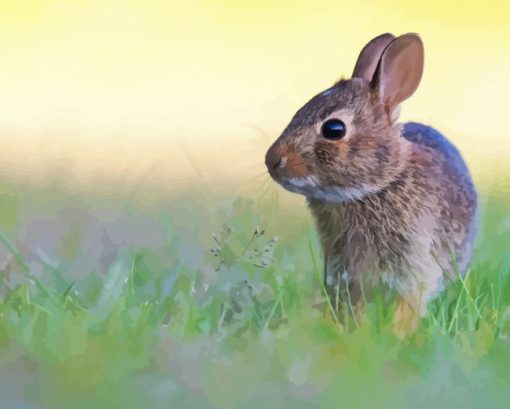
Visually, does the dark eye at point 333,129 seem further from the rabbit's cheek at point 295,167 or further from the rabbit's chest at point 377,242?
the rabbit's chest at point 377,242

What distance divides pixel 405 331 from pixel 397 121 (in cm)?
66

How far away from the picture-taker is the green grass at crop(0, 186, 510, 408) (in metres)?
2.41

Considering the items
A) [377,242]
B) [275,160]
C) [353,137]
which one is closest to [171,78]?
[275,160]

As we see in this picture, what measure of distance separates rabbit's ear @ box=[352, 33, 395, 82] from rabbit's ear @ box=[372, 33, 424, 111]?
8 cm

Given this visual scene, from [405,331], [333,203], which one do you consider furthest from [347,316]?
[333,203]

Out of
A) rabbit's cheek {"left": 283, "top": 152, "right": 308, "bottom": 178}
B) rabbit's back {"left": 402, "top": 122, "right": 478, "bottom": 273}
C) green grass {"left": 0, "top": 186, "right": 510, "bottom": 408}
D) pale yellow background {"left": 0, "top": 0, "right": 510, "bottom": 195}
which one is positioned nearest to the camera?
green grass {"left": 0, "top": 186, "right": 510, "bottom": 408}

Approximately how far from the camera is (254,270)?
3.17 metres

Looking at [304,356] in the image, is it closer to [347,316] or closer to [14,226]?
[347,316]

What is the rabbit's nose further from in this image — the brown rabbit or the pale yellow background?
the pale yellow background

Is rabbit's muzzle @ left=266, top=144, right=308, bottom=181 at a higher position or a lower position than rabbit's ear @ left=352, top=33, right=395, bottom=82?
lower

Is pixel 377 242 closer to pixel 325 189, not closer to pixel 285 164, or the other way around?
pixel 325 189

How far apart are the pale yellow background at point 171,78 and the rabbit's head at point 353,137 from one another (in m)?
0.47

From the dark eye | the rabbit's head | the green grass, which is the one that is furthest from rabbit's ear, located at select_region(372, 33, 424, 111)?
the green grass

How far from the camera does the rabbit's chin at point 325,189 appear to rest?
292cm
